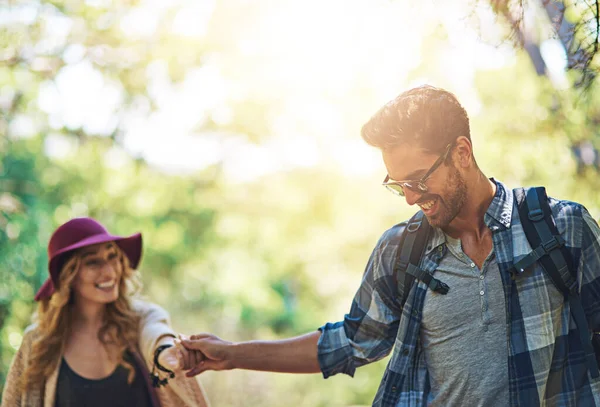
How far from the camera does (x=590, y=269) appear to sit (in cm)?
249

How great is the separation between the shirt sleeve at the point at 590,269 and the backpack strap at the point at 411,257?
1.58 feet

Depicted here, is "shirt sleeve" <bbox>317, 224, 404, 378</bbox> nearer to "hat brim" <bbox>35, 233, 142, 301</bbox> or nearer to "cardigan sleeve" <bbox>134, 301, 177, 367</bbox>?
"cardigan sleeve" <bbox>134, 301, 177, 367</bbox>

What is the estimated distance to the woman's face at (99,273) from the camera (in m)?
4.32

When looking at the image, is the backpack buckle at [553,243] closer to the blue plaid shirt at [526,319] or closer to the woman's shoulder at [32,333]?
the blue plaid shirt at [526,319]

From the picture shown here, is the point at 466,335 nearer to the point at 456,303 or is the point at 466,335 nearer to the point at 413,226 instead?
the point at 456,303

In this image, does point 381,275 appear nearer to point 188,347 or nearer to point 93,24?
point 188,347

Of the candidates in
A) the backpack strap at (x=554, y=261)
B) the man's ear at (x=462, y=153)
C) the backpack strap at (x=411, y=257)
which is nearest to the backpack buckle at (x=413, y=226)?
the backpack strap at (x=411, y=257)

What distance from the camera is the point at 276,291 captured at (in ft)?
69.1

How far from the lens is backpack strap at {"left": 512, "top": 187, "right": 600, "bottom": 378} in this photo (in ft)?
8.16

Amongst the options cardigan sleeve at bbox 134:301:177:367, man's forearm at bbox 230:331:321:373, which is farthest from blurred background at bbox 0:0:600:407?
cardigan sleeve at bbox 134:301:177:367

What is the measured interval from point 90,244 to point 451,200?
2.23 m

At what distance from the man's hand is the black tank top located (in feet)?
2.29

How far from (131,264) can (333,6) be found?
7.67 meters

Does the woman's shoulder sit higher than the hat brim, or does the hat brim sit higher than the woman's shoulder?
the hat brim
